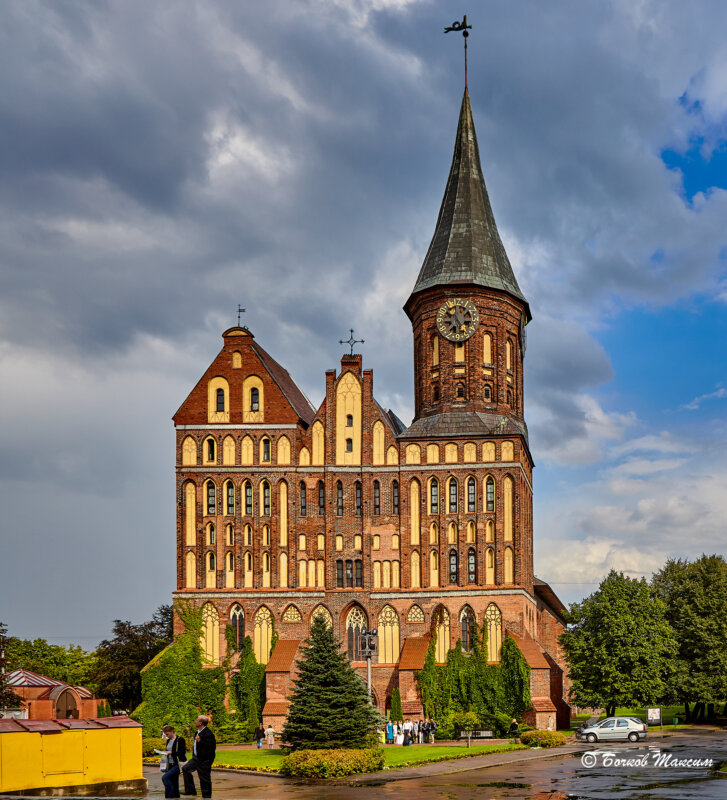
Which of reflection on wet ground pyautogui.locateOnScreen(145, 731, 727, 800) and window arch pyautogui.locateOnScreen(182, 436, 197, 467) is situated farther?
window arch pyautogui.locateOnScreen(182, 436, 197, 467)

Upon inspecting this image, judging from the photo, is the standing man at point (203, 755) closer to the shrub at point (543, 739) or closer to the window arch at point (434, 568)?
the shrub at point (543, 739)

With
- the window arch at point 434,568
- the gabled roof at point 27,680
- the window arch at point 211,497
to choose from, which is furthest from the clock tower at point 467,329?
the gabled roof at point 27,680

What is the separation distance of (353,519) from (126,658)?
21.0m

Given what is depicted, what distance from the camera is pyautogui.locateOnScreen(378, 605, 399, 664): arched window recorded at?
6575 centimetres

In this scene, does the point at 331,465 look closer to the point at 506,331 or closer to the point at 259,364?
the point at 259,364

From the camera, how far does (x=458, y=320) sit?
7150 cm

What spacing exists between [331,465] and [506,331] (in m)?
14.8

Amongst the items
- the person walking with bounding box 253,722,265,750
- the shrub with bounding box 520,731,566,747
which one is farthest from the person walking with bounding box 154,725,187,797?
the person walking with bounding box 253,722,265,750

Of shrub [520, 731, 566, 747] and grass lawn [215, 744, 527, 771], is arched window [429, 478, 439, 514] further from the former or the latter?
shrub [520, 731, 566, 747]

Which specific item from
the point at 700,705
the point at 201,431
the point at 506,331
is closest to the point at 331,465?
the point at 201,431

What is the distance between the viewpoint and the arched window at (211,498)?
67438 millimetres

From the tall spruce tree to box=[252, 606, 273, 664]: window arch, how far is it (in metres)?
16.2

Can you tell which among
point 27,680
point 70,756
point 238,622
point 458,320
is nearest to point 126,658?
point 27,680

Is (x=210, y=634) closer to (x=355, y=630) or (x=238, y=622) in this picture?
(x=238, y=622)
